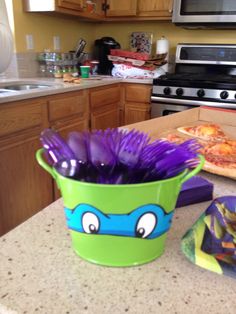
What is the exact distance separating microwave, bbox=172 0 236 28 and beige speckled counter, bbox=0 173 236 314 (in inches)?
96.9

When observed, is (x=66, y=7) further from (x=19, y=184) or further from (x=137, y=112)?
(x=19, y=184)

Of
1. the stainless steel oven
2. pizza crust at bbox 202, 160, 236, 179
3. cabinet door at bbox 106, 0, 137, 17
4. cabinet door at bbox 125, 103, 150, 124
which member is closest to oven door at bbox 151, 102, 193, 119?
the stainless steel oven

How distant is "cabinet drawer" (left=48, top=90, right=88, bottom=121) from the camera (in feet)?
6.14

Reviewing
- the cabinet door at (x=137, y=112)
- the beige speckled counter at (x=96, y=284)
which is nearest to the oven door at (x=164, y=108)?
the cabinet door at (x=137, y=112)

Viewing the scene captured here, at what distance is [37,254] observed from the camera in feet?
1.37

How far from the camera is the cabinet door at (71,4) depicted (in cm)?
231

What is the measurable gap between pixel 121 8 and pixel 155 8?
0.34m

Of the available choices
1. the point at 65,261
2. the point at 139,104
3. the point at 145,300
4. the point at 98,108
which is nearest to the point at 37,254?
the point at 65,261

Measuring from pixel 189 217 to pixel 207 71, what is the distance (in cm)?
253

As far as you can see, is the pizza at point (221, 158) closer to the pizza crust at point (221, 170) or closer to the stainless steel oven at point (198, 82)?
Result: the pizza crust at point (221, 170)

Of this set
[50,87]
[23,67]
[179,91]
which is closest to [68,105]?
[50,87]

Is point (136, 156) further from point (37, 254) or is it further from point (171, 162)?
point (37, 254)

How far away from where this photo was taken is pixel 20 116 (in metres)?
1.61

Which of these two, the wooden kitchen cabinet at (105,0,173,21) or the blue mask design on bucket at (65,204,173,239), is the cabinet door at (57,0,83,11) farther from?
the blue mask design on bucket at (65,204,173,239)
